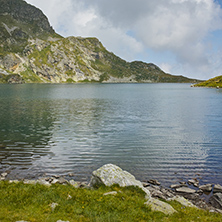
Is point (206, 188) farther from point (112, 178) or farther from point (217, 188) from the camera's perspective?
point (112, 178)

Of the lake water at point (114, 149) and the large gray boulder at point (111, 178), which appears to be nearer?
the large gray boulder at point (111, 178)

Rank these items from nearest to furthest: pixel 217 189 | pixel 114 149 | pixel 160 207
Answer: pixel 160 207 < pixel 217 189 < pixel 114 149

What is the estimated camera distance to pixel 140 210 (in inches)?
484

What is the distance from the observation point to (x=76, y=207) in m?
12.2

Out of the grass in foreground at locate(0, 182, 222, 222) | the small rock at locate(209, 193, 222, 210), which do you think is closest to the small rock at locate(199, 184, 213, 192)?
the small rock at locate(209, 193, 222, 210)

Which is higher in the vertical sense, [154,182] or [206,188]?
[206,188]

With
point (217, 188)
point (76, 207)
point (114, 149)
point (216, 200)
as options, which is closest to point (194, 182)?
point (217, 188)

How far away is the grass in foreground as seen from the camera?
36.2 ft

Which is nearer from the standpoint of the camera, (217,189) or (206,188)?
(217,189)

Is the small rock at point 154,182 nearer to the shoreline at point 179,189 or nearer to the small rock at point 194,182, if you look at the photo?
the shoreline at point 179,189

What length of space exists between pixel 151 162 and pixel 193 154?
8014 millimetres

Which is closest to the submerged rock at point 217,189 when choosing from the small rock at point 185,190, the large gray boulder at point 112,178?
the small rock at point 185,190

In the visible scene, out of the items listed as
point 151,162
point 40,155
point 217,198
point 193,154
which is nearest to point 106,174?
point 217,198

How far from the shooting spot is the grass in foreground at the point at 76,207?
434 inches
